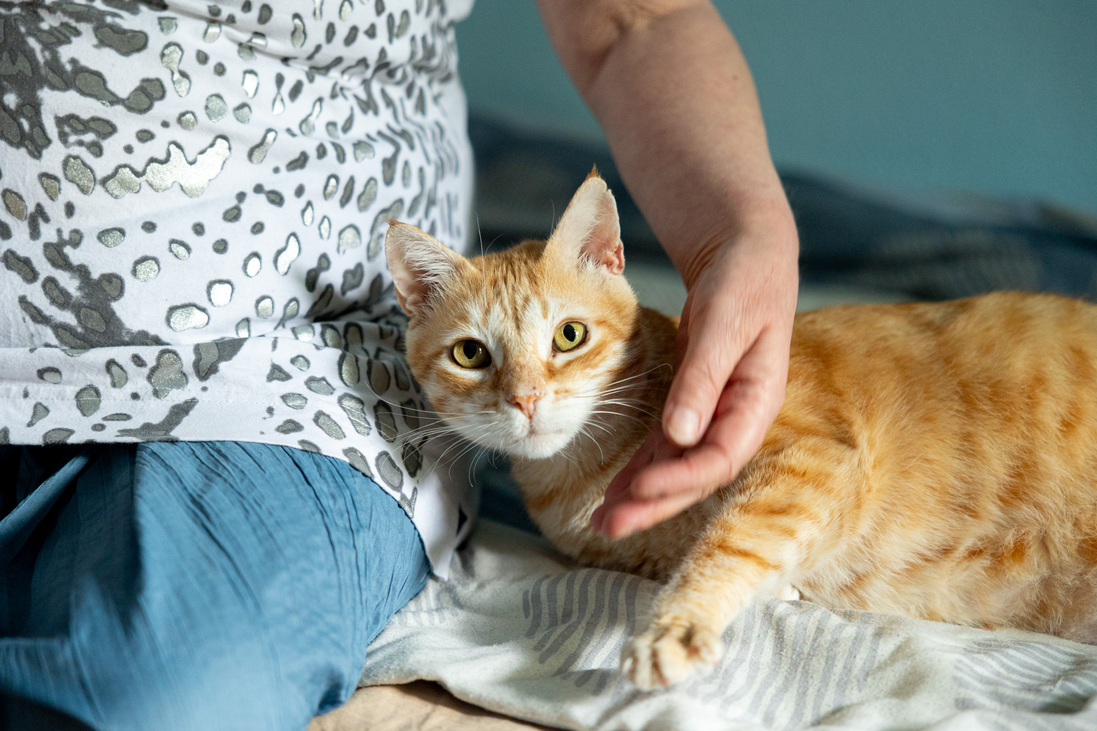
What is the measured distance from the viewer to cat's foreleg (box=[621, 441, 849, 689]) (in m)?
0.90

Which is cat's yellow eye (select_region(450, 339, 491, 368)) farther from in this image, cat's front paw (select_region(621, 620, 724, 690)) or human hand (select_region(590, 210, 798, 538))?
cat's front paw (select_region(621, 620, 724, 690))

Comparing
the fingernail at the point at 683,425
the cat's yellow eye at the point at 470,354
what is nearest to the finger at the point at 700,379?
the fingernail at the point at 683,425

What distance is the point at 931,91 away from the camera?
2336 mm

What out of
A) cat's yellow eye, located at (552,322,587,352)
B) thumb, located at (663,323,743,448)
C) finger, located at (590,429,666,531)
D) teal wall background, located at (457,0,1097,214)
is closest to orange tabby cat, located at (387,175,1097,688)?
cat's yellow eye, located at (552,322,587,352)

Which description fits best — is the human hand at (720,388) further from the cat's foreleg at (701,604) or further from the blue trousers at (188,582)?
the blue trousers at (188,582)

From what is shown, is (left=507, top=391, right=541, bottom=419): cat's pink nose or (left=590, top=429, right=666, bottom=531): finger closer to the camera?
(left=590, top=429, right=666, bottom=531): finger

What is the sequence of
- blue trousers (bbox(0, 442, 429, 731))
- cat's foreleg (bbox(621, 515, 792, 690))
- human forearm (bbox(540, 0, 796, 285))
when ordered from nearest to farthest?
1. blue trousers (bbox(0, 442, 429, 731))
2. cat's foreleg (bbox(621, 515, 792, 690))
3. human forearm (bbox(540, 0, 796, 285))

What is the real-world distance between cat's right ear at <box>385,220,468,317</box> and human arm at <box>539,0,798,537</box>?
0.41 meters

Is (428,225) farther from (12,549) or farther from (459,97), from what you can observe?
(12,549)

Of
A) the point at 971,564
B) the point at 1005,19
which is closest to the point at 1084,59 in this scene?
the point at 1005,19

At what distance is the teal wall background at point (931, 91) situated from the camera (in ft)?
7.14

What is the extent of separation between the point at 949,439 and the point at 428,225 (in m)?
1.05

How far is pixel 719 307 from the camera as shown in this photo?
103cm

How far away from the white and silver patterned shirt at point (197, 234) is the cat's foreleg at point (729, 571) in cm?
44
